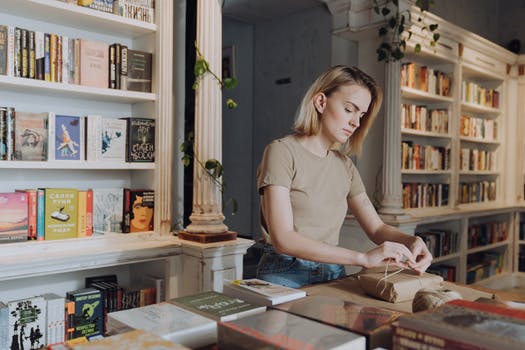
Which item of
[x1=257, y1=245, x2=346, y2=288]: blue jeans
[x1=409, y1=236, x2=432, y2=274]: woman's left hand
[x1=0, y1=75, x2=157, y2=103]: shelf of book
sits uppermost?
[x1=0, y1=75, x2=157, y2=103]: shelf of book

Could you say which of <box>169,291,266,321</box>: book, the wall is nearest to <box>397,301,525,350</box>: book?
<box>169,291,266,321</box>: book

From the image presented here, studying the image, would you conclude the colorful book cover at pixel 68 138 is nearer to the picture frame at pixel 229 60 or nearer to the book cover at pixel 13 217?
the book cover at pixel 13 217

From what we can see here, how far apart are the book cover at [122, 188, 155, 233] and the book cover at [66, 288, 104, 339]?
39 cm

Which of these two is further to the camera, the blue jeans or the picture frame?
the picture frame

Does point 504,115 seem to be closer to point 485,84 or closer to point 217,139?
point 485,84

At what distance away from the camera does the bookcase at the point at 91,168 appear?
228 cm

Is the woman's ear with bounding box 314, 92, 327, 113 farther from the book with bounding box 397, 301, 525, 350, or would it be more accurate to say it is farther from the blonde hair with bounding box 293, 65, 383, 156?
the book with bounding box 397, 301, 525, 350

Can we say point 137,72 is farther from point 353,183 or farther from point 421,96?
point 421,96

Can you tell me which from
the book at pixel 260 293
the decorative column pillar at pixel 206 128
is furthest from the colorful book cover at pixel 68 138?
the book at pixel 260 293

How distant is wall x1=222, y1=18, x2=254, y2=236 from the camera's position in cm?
505

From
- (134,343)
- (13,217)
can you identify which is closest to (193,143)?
(13,217)

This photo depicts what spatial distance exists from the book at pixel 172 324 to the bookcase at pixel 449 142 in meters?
2.82

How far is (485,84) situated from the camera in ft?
17.7

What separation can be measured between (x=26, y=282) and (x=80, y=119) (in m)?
0.86
